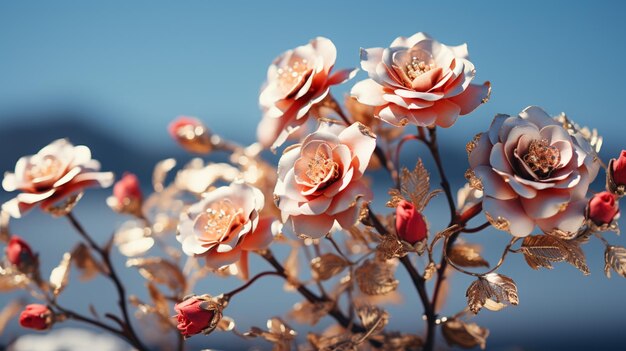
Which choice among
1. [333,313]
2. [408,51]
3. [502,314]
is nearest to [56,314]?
[333,313]

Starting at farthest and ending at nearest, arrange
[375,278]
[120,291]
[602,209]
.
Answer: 1. [120,291]
2. [375,278]
3. [602,209]

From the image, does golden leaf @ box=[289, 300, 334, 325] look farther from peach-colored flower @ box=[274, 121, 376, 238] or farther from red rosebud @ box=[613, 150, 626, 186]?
red rosebud @ box=[613, 150, 626, 186]

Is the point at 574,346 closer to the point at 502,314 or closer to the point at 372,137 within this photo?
the point at 502,314

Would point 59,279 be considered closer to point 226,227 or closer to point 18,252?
point 18,252

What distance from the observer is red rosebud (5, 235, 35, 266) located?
1.81 ft

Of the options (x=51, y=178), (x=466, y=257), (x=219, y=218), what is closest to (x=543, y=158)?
(x=466, y=257)

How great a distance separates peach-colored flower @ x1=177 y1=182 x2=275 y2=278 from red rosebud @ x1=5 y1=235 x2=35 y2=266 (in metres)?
0.18

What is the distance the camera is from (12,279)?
571mm

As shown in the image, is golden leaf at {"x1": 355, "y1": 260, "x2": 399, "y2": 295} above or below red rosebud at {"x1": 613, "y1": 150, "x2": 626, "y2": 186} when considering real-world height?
below

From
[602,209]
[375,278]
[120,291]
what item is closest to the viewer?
[602,209]

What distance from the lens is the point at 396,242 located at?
40 cm

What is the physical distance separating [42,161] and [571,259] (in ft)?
1.36

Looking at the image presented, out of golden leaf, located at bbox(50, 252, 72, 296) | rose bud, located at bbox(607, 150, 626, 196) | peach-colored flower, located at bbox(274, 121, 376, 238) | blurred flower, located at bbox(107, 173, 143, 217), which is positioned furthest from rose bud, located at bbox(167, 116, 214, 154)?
rose bud, located at bbox(607, 150, 626, 196)

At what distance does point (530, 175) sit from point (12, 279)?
45cm
